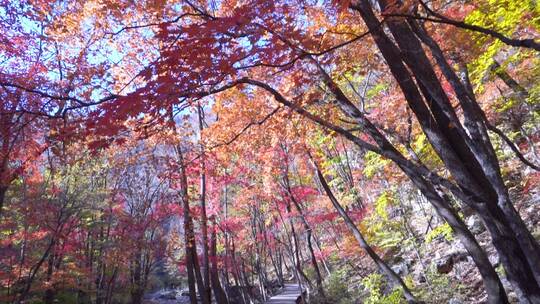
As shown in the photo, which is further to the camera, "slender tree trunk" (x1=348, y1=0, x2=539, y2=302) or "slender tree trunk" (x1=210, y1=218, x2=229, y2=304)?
"slender tree trunk" (x1=210, y1=218, x2=229, y2=304)

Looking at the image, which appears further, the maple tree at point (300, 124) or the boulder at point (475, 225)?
the boulder at point (475, 225)

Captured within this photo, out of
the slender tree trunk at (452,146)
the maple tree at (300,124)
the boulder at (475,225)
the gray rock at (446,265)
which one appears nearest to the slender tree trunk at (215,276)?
the maple tree at (300,124)

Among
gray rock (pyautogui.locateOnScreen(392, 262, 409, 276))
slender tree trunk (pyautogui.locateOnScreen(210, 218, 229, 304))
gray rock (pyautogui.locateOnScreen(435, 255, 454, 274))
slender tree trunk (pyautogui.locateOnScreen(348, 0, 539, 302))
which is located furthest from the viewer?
slender tree trunk (pyautogui.locateOnScreen(210, 218, 229, 304))

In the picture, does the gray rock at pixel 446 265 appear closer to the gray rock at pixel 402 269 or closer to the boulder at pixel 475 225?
the boulder at pixel 475 225

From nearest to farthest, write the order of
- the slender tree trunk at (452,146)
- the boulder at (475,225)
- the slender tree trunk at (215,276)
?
the slender tree trunk at (452,146) → the boulder at (475,225) → the slender tree trunk at (215,276)

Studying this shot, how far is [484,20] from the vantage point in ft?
22.1

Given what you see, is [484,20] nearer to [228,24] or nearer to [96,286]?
[228,24]

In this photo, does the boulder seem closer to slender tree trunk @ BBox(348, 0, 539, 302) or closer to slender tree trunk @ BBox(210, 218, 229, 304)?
slender tree trunk @ BBox(348, 0, 539, 302)

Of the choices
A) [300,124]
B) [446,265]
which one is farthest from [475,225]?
[300,124]

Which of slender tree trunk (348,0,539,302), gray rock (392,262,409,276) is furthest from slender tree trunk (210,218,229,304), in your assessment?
slender tree trunk (348,0,539,302)

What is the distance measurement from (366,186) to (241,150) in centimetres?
1502

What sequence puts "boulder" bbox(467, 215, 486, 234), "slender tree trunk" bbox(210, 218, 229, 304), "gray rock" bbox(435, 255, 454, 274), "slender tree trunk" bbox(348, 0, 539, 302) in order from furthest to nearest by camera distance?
1. "slender tree trunk" bbox(210, 218, 229, 304)
2. "boulder" bbox(467, 215, 486, 234)
3. "gray rock" bbox(435, 255, 454, 274)
4. "slender tree trunk" bbox(348, 0, 539, 302)

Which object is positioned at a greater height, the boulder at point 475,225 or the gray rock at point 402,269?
the boulder at point 475,225

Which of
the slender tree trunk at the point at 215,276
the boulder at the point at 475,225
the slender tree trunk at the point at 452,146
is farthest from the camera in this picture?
the slender tree trunk at the point at 215,276
